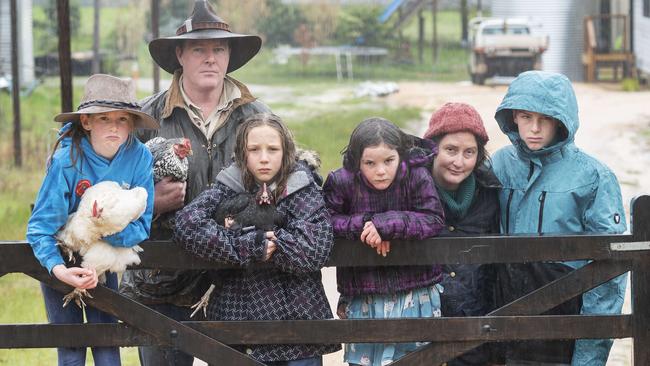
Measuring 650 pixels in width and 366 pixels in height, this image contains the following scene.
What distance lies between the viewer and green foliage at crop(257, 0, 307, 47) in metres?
29.7

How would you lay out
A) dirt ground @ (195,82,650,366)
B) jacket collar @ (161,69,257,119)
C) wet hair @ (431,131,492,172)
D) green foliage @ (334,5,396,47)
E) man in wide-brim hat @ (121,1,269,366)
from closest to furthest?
wet hair @ (431,131,492,172) < man in wide-brim hat @ (121,1,269,366) < jacket collar @ (161,69,257,119) < dirt ground @ (195,82,650,366) < green foliage @ (334,5,396,47)

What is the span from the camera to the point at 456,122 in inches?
195

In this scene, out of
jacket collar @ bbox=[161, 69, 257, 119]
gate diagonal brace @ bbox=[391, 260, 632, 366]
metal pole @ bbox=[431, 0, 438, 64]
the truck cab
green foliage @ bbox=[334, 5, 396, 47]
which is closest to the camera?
gate diagonal brace @ bbox=[391, 260, 632, 366]

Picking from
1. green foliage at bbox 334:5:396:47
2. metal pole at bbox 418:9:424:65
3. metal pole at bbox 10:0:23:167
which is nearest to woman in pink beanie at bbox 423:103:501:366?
metal pole at bbox 10:0:23:167

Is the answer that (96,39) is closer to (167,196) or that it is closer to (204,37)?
(204,37)

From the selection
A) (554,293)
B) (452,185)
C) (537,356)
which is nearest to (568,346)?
(537,356)

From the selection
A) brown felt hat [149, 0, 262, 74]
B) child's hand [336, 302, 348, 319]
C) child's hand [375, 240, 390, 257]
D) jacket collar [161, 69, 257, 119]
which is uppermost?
brown felt hat [149, 0, 262, 74]

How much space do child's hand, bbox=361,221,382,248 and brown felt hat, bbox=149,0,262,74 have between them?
54.7 inches

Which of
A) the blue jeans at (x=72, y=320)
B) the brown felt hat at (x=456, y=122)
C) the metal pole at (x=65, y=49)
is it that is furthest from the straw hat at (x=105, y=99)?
the metal pole at (x=65, y=49)

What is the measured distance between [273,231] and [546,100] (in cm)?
125

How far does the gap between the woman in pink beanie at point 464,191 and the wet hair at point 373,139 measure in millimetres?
233

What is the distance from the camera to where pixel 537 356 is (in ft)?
16.4

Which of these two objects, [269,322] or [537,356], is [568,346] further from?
[269,322]

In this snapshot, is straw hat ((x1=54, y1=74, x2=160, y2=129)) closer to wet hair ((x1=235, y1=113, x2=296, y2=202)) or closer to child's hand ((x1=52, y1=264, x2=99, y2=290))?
wet hair ((x1=235, y1=113, x2=296, y2=202))
